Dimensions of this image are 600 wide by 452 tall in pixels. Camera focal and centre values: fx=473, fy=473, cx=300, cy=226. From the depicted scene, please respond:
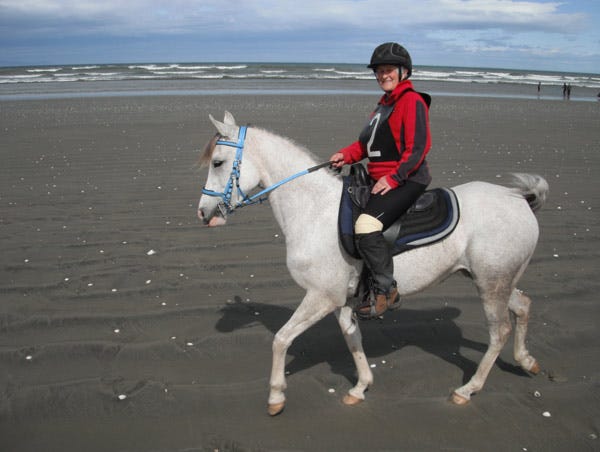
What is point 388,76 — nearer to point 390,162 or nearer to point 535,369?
point 390,162

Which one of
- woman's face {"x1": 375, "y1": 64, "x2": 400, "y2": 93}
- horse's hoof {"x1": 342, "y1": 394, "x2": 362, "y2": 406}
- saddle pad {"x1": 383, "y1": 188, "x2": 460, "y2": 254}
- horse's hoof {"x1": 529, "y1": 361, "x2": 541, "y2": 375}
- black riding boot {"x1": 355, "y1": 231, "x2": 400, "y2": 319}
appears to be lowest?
horse's hoof {"x1": 342, "y1": 394, "x2": 362, "y2": 406}

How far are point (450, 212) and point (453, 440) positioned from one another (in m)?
1.95

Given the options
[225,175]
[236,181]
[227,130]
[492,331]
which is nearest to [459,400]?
[492,331]

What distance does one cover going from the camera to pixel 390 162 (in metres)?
4.19

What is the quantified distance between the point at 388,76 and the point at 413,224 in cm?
132

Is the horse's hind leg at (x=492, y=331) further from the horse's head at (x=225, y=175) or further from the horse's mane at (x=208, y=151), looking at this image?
the horse's mane at (x=208, y=151)

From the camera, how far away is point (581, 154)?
583 inches

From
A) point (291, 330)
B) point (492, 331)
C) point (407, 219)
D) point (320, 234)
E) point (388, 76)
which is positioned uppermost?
point (388, 76)

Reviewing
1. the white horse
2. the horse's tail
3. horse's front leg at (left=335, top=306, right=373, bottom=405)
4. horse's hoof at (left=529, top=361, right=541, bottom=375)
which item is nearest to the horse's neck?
the white horse

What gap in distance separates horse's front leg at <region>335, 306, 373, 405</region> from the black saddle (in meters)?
0.76

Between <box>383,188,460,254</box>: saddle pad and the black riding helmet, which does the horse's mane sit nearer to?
the black riding helmet

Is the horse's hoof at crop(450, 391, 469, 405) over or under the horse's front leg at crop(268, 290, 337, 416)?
under

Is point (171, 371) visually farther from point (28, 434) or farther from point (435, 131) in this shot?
point (435, 131)

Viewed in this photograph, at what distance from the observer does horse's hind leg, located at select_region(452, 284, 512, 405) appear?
14.5 feet
